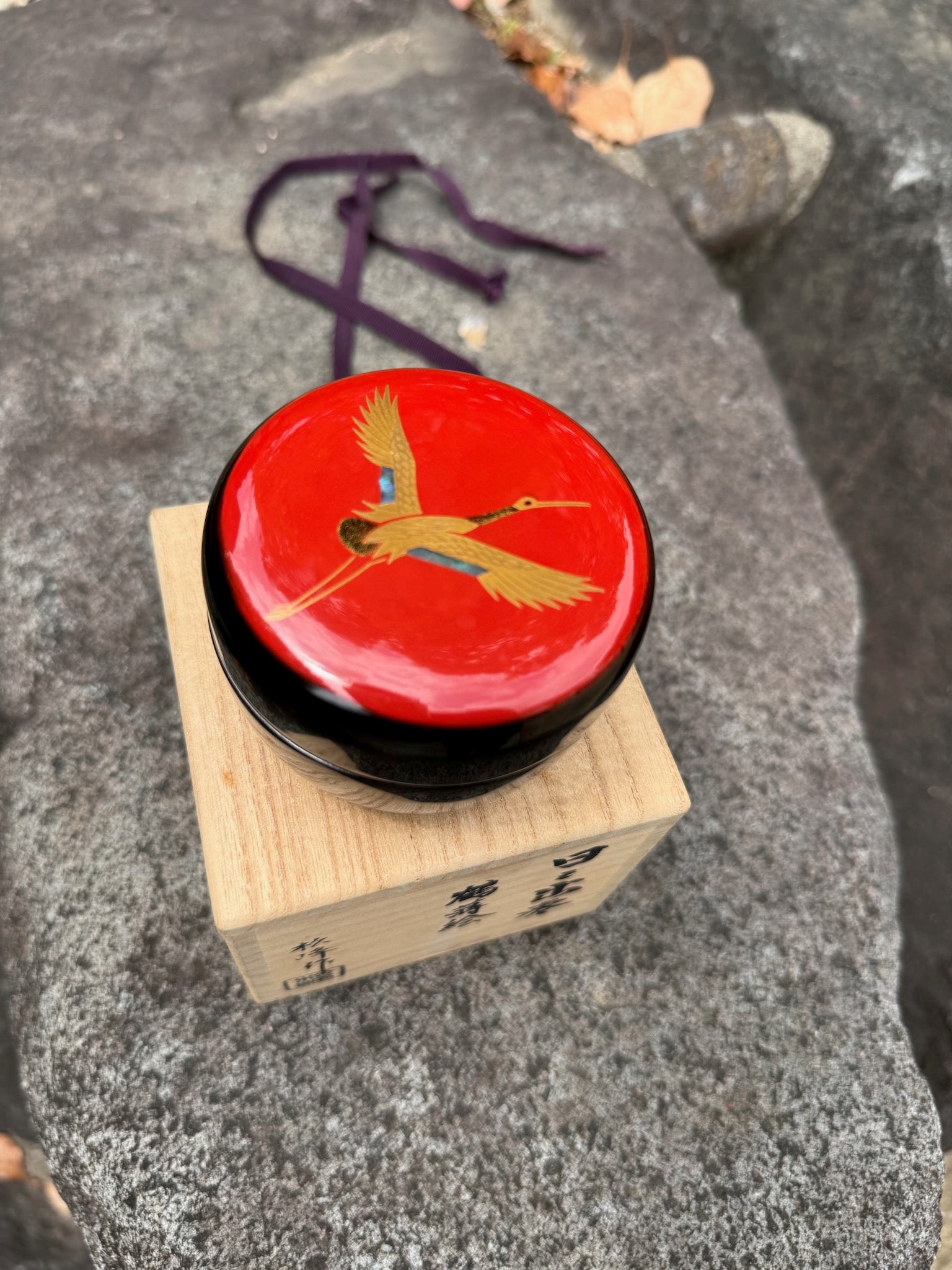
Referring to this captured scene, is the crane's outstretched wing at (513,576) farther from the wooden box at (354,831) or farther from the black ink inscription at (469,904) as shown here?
the black ink inscription at (469,904)

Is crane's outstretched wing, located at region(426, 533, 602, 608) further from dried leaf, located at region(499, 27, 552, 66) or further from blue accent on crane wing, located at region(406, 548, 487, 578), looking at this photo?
dried leaf, located at region(499, 27, 552, 66)

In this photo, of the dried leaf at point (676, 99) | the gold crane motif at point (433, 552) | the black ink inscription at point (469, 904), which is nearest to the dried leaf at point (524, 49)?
the dried leaf at point (676, 99)

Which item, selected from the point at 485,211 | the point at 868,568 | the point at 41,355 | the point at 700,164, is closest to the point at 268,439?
the point at 41,355

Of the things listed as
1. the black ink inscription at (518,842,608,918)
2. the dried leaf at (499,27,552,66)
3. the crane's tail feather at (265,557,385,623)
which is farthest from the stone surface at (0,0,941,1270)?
the dried leaf at (499,27,552,66)

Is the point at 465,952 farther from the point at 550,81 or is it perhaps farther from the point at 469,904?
the point at 550,81

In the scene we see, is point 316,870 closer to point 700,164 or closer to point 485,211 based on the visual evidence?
point 485,211

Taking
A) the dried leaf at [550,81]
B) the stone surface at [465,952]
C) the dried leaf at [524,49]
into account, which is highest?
the dried leaf at [524,49]

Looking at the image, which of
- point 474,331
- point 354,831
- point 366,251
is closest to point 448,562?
point 354,831
